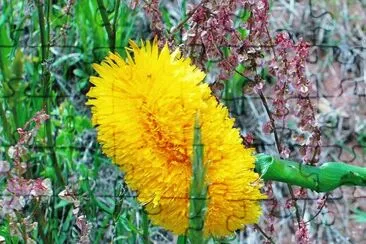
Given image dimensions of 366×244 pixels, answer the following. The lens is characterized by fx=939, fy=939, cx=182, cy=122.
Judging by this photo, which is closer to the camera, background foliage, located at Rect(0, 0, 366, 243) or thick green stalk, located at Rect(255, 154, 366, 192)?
thick green stalk, located at Rect(255, 154, 366, 192)

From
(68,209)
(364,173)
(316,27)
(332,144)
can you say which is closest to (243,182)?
(364,173)

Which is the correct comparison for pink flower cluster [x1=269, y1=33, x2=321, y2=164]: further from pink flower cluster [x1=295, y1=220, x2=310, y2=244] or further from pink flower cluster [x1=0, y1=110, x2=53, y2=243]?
pink flower cluster [x1=0, y1=110, x2=53, y2=243]

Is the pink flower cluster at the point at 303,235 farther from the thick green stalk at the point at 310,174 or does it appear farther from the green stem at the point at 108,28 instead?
the green stem at the point at 108,28

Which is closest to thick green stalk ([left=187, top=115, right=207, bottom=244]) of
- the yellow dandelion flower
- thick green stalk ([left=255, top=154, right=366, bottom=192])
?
the yellow dandelion flower

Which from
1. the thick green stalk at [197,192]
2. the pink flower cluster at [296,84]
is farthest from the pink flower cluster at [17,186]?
the pink flower cluster at [296,84]

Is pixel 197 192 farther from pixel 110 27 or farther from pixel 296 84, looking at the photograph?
pixel 110 27

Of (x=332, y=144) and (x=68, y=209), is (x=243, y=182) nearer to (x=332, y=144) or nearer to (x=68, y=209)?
(x=68, y=209)

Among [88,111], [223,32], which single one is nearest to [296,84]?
[223,32]
